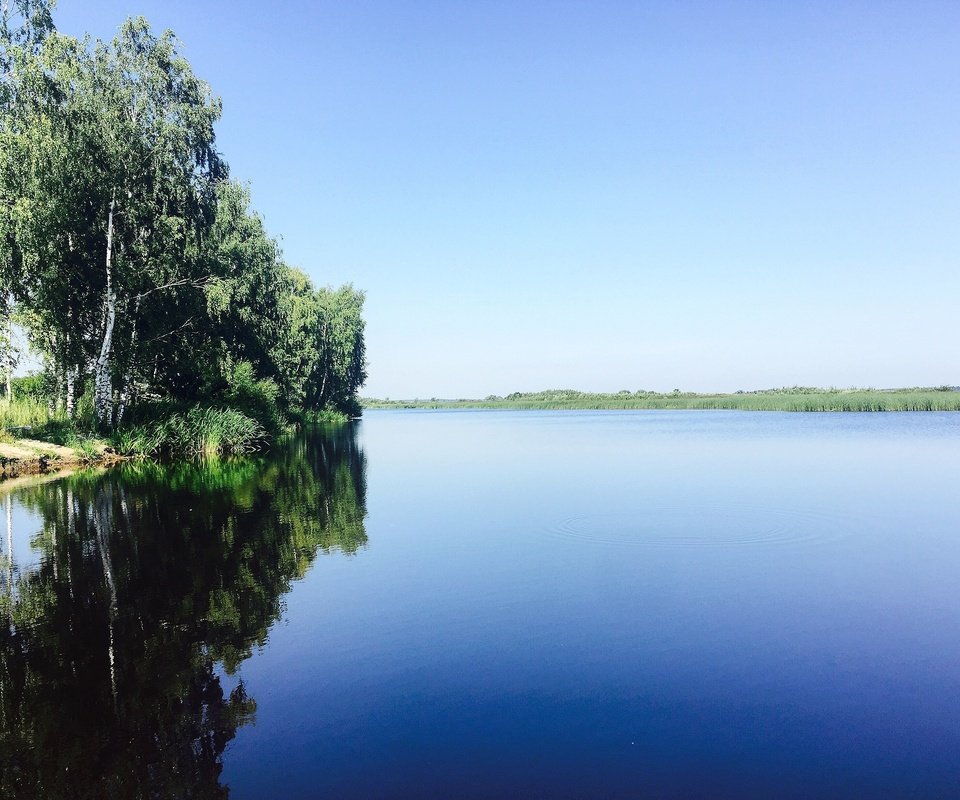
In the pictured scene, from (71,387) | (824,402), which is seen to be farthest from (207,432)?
(824,402)

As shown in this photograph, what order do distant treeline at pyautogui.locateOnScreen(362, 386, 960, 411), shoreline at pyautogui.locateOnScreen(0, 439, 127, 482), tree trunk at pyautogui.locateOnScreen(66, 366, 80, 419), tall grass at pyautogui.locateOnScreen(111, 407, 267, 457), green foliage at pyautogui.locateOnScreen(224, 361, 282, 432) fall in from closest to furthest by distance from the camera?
shoreline at pyautogui.locateOnScreen(0, 439, 127, 482), tree trunk at pyautogui.locateOnScreen(66, 366, 80, 419), tall grass at pyautogui.locateOnScreen(111, 407, 267, 457), green foliage at pyautogui.locateOnScreen(224, 361, 282, 432), distant treeline at pyautogui.locateOnScreen(362, 386, 960, 411)

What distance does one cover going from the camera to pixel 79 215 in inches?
991

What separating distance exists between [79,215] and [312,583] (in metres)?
23.1

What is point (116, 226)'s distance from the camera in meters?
27.1

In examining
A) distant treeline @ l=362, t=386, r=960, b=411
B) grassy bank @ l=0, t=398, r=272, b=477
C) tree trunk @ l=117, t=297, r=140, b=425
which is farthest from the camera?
distant treeline @ l=362, t=386, r=960, b=411

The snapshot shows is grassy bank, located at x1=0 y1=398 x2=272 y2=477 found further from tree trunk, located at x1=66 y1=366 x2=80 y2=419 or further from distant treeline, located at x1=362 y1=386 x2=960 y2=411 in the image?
distant treeline, located at x1=362 y1=386 x2=960 y2=411

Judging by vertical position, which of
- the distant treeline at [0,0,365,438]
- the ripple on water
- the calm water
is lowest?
the calm water

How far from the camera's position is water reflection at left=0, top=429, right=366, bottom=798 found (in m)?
4.48

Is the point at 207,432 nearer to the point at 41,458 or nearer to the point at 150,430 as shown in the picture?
the point at 150,430

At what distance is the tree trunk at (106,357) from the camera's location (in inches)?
1017

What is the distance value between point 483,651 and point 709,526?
24.6 feet

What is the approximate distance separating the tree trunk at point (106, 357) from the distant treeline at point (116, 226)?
0.23ft

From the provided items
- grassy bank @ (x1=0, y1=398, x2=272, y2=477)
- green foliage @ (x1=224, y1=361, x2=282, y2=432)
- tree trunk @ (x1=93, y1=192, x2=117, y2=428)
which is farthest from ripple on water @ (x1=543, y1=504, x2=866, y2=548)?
green foliage @ (x1=224, y1=361, x2=282, y2=432)

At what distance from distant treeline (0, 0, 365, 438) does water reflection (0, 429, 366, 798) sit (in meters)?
12.6
